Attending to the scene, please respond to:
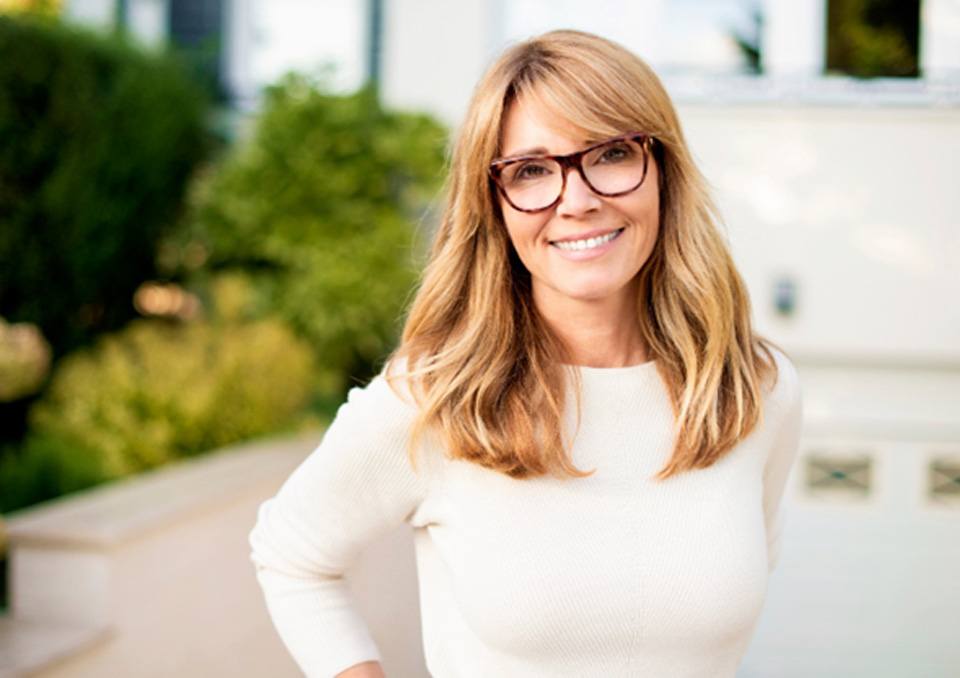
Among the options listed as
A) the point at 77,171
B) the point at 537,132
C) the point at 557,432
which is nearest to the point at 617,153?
the point at 537,132

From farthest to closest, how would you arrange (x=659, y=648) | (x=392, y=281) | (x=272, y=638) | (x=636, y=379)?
(x=392, y=281) → (x=272, y=638) → (x=636, y=379) → (x=659, y=648)

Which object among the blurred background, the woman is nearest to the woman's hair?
the woman

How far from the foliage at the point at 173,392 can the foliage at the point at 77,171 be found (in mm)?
309

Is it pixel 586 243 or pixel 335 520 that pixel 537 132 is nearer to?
pixel 586 243

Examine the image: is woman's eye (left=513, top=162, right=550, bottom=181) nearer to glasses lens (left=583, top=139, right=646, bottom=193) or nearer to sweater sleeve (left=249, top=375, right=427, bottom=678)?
glasses lens (left=583, top=139, right=646, bottom=193)

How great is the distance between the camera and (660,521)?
64.7 inches

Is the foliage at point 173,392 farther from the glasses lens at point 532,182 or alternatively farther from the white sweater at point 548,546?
the glasses lens at point 532,182

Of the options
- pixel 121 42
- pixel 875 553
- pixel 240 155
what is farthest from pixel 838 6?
pixel 121 42

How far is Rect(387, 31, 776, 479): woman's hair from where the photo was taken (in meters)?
1.63

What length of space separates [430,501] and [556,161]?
57cm

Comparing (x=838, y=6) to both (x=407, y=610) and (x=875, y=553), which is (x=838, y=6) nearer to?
(x=875, y=553)

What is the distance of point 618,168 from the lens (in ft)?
5.49

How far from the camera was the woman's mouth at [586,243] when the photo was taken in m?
1.67

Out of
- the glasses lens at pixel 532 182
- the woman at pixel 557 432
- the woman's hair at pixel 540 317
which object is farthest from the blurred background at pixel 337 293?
the glasses lens at pixel 532 182
